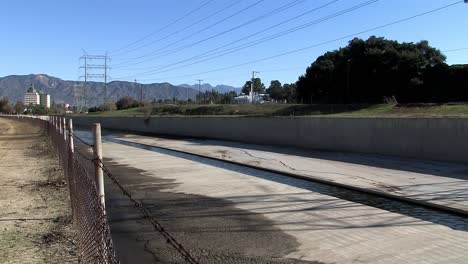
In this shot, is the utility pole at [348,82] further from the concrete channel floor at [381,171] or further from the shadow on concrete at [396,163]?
the concrete channel floor at [381,171]

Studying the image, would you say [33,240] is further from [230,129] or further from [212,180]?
[230,129]

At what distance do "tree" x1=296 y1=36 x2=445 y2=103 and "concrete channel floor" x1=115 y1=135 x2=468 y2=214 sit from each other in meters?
62.2

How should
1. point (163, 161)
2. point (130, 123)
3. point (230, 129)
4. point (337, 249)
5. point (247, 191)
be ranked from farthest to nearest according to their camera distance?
point (130, 123) → point (230, 129) → point (163, 161) → point (247, 191) → point (337, 249)

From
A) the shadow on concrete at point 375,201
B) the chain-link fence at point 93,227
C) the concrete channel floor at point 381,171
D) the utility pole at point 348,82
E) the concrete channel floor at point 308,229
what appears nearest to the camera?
the chain-link fence at point 93,227

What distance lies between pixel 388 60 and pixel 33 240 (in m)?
86.4

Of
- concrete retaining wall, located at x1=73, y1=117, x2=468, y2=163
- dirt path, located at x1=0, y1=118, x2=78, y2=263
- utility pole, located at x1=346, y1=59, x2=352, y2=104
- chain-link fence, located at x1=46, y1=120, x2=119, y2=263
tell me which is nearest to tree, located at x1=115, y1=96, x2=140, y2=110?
utility pole, located at x1=346, y1=59, x2=352, y2=104

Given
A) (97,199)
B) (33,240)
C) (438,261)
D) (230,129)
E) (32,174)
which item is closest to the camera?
(97,199)

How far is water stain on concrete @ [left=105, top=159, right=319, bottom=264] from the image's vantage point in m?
7.21

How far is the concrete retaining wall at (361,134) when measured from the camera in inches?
730

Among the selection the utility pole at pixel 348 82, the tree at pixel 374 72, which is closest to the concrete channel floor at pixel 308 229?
the tree at pixel 374 72

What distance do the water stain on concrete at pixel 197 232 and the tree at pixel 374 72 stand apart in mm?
73918

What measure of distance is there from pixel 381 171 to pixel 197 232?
9658 millimetres

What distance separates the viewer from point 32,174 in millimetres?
16625

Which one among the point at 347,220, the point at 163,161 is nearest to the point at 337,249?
the point at 347,220
